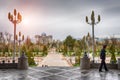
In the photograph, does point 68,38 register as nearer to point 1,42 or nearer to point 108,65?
point 1,42

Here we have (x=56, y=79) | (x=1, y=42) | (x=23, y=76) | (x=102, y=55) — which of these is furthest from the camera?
(x=1, y=42)

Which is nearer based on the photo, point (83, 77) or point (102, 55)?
point (83, 77)

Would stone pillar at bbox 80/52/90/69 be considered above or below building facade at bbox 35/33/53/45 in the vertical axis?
below

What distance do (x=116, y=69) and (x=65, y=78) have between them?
17.9ft

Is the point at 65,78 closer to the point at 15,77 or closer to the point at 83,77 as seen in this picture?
the point at 83,77

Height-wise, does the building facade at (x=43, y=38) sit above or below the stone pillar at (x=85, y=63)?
above

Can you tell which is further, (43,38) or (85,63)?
(43,38)

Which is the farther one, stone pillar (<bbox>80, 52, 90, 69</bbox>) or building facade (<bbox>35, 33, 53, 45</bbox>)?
building facade (<bbox>35, 33, 53, 45</bbox>)

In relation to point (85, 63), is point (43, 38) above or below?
above

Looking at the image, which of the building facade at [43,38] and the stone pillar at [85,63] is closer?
the stone pillar at [85,63]

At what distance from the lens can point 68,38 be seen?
90.6 meters

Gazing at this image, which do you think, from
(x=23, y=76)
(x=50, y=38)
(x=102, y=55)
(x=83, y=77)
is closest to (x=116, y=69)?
(x=102, y=55)

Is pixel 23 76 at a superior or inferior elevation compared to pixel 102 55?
inferior

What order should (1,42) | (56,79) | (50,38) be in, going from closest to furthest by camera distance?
(56,79) < (1,42) < (50,38)
